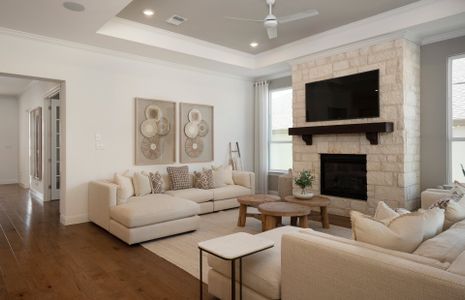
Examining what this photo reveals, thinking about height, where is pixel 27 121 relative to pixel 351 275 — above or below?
above

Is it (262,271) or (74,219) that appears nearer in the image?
(262,271)

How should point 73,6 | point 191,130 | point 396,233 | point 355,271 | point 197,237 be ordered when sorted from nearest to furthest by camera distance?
1. point 355,271
2. point 396,233
3. point 73,6
4. point 197,237
5. point 191,130

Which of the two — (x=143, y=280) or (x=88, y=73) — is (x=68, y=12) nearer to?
(x=88, y=73)

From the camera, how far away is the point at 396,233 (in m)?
1.73

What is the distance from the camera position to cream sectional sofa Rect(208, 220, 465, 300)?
4.41 feet

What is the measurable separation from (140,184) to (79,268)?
185 centimetres

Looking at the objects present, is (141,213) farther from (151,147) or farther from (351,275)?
(351,275)

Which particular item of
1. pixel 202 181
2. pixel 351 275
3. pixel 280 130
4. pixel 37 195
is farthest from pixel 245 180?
pixel 37 195

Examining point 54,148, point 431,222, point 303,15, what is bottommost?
point 431,222

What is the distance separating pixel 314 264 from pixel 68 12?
13.0ft

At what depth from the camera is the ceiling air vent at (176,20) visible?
4494 millimetres

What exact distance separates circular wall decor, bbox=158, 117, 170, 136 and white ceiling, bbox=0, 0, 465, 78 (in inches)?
45.7

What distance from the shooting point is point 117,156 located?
527 centimetres

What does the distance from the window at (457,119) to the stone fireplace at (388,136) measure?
1.46 ft
